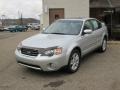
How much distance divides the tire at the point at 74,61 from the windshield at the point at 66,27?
798mm

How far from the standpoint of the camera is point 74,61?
6.66 meters

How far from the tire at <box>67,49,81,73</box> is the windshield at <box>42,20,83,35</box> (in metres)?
0.80

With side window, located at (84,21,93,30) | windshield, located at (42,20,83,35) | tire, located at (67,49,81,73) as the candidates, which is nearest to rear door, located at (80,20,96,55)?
side window, located at (84,21,93,30)

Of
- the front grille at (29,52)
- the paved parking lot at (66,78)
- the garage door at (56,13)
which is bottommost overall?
the paved parking lot at (66,78)

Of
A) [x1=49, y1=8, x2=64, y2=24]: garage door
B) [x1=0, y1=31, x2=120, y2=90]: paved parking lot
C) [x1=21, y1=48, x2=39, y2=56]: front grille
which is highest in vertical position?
[x1=49, y1=8, x2=64, y2=24]: garage door

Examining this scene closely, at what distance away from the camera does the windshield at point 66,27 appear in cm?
740

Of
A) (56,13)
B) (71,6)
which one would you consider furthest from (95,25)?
(56,13)

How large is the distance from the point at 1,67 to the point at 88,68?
2888 mm

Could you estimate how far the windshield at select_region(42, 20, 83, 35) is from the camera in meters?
7.40

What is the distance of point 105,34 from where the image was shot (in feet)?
31.7

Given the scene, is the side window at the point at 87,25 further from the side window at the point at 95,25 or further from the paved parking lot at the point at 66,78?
the paved parking lot at the point at 66,78

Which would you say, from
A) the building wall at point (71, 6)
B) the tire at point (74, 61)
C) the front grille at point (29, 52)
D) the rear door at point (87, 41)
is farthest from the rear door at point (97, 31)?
the building wall at point (71, 6)

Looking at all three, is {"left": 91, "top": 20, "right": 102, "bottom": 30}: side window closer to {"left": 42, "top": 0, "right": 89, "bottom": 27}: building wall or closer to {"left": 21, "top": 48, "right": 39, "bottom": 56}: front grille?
{"left": 21, "top": 48, "right": 39, "bottom": 56}: front grille

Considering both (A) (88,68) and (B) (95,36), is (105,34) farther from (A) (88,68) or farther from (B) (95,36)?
(A) (88,68)
